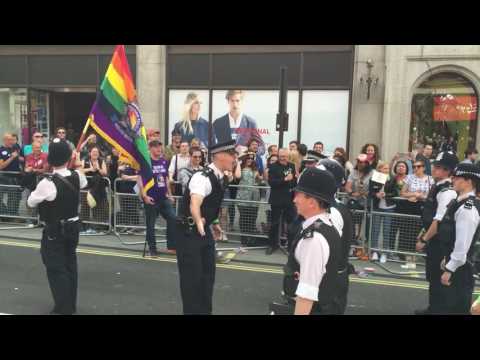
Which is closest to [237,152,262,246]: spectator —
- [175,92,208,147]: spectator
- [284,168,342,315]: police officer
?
[284,168,342,315]: police officer

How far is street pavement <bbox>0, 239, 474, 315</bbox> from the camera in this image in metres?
5.38

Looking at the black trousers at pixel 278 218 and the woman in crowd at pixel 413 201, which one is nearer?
the woman in crowd at pixel 413 201

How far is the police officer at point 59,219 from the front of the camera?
478 cm

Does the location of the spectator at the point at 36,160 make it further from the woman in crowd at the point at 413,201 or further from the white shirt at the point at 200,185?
the woman in crowd at the point at 413,201

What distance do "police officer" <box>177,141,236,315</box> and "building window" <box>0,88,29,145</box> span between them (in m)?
14.4

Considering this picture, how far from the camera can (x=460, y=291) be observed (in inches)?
176

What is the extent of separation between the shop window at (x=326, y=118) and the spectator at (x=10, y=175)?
7954mm

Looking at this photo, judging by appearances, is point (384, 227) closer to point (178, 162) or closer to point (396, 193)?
point (396, 193)

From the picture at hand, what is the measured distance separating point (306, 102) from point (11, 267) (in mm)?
9616

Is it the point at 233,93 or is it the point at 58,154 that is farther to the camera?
the point at 233,93

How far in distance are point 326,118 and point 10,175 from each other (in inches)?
344

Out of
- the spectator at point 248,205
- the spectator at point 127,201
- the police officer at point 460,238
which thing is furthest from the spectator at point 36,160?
the police officer at point 460,238

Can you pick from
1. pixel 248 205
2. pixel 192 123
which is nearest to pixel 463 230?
pixel 248 205

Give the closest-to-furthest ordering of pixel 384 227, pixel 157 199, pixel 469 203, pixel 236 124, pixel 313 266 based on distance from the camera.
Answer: pixel 313 266 → pixel 469 203 → pixel 157 199 → pixel 384 227 → pixel 236 124
